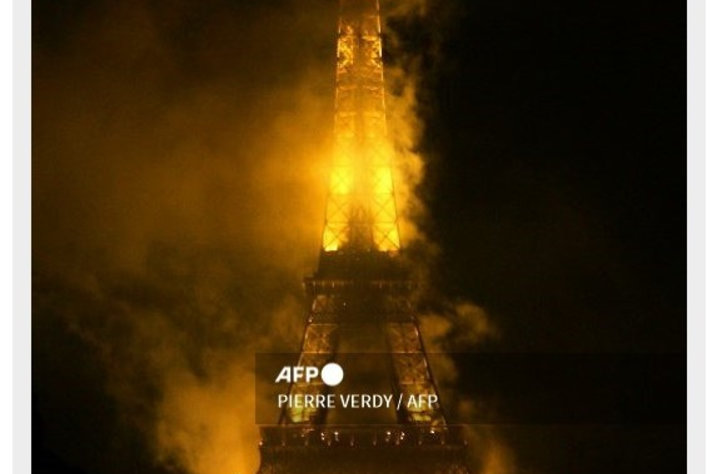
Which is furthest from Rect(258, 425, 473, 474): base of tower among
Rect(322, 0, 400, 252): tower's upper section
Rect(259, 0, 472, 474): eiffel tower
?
Rect(322, 0, 400, 252): tower's upper section

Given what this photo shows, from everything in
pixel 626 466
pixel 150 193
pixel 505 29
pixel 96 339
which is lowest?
pixel 626 466

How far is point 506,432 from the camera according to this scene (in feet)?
26.6

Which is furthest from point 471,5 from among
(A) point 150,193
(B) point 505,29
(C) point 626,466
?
(C) point 626,466

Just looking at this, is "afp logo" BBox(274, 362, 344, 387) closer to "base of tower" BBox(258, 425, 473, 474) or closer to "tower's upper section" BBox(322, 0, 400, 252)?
"base of tower" BBox(258, 425, 473, 474)

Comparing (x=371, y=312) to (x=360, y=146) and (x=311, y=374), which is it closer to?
(x=311, y=374)

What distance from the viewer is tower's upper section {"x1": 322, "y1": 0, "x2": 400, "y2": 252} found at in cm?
814

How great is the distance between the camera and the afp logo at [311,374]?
25.6ft

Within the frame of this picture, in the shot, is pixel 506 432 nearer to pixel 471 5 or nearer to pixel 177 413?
pixel 177 413

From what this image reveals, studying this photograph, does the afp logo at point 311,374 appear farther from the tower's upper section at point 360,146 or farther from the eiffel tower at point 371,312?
the tower's upper section at point 360,146

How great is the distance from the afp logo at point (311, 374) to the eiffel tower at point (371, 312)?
63mm

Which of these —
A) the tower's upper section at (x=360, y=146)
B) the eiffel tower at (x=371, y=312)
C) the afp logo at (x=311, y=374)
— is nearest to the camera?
the afp logo at (x=311, y=374)

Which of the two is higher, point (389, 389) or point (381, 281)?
point (381, 281)

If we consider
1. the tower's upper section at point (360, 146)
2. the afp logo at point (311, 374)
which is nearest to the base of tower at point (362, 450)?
the afp logo at point (311, 374)

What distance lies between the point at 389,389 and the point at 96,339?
1.51 m
